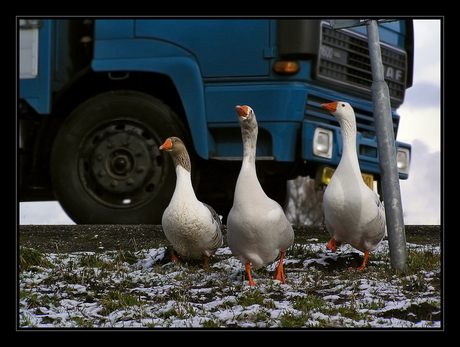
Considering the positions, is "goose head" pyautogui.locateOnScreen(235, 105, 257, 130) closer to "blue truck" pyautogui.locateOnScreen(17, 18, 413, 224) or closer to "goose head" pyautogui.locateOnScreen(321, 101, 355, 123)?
"goose head" pyautogui.locateOnScreen(321, 101, 355, 123)

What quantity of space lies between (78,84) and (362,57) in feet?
11.0

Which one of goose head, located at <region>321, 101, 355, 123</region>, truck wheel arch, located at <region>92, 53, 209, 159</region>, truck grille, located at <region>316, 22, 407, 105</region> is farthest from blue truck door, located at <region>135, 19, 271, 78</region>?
goose head, located at <region>321, 101, 355, 123</region>

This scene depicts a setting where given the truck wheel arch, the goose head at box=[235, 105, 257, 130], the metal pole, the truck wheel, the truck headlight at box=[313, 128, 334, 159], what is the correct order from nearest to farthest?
the goose head at box=[235, 105, 257, 130]
the metal pole
the truck headlight at box=[313, 128, 334, 159]
the truck wheel arch
the truck wheel

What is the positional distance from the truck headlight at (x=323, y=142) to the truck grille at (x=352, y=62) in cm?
61

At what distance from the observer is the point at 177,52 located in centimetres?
718

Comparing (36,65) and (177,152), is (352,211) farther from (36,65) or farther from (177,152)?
(36,65)

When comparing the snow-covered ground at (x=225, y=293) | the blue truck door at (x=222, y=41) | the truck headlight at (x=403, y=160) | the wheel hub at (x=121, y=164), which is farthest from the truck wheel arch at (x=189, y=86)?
the truck headlight at (x=403, y=160)

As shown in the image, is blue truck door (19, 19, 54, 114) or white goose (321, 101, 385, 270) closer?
white goose (321, 101, 385, 270)

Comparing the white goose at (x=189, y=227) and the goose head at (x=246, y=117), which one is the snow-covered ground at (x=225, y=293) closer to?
the white goose at (x=189, y=227)

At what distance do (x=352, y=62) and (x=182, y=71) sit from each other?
202 centimetres

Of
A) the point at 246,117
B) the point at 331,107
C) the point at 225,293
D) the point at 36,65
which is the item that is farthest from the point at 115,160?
the point at 225,293

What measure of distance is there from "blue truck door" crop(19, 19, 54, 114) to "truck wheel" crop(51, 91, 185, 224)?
1.48 feet

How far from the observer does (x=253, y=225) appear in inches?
181

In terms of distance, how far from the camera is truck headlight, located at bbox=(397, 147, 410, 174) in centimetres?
785
